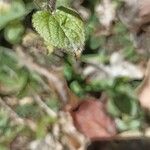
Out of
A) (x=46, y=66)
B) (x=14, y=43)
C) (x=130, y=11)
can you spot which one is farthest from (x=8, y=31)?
(x=130, y=11)

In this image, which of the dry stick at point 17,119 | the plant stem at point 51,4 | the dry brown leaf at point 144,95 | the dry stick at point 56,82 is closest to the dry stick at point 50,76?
the dry stick at point 56,82

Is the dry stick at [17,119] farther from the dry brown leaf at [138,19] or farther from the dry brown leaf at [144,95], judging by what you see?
the dry brown leaf at [138,19]

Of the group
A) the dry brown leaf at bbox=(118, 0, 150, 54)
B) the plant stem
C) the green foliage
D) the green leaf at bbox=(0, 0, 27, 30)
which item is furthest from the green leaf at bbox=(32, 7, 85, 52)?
the dry brown leaf at bbox=(118, 0, 150, 54)

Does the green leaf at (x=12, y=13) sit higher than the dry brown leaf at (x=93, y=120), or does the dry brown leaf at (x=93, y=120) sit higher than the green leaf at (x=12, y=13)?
the green leaf at (x=12, y=13)

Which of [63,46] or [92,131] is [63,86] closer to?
[92,131]

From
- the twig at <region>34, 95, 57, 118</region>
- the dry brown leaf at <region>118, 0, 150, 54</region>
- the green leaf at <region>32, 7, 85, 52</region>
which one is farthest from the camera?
the dry brown leaf at <region>118, 0, 150, 54</region>

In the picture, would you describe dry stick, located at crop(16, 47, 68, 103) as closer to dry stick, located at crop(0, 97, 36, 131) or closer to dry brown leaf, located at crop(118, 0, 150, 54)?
dry stick, located at crop(0, 97, 36, 131)
